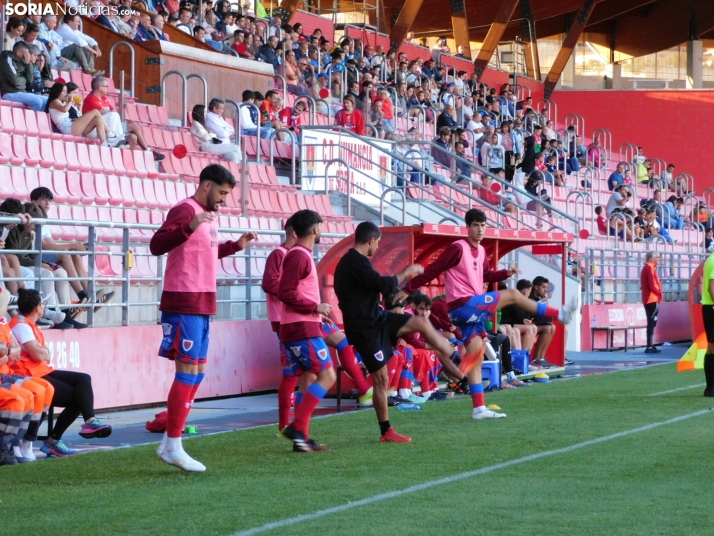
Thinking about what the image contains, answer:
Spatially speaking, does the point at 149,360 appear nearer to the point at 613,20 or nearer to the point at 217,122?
the point at 217,122

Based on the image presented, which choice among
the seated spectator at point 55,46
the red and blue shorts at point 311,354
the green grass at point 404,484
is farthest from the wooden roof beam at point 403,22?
the red and blue shorts at point 311,354

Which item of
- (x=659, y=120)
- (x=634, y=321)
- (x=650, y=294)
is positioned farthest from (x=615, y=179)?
(x=650, y=294)

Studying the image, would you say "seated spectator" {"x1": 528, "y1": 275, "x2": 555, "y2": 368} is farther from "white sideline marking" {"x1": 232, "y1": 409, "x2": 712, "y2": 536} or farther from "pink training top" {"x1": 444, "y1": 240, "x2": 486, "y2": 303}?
"white sideline marking" {"x1": 232, "y1": 409, "x2": 712, "y2": 536}

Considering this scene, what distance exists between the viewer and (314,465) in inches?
333

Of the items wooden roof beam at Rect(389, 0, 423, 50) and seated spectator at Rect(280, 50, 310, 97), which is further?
wooden roof beam at Rect(389, 0, 423, 50)

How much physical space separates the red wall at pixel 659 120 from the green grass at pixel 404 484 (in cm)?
3412

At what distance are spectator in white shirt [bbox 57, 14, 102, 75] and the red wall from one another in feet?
91.0

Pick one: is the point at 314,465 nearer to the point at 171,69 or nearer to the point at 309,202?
the point at 309,202

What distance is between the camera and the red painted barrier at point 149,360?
39.8 feet

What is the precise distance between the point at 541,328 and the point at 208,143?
6.05 metres

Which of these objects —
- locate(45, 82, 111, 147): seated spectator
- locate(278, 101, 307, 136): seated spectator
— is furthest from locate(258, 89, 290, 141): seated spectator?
locate(45, 82, 111, 147): seated spectator

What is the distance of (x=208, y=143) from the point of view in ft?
63.1

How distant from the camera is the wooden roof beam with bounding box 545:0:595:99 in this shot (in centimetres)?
4356

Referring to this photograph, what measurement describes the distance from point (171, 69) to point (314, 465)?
44.5ft
